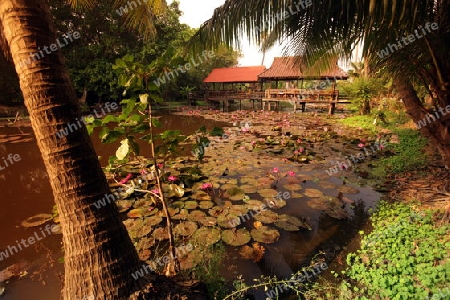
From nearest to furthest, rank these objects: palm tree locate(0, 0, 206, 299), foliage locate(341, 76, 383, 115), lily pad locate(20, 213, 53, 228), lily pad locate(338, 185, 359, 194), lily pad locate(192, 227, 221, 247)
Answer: palm tree locate(0, 0, 206, 299)
lily pad locate(192, 227, 221, 247)
lily pad locate(20, 213, 53, 228)
lily pad locate(338, 185, 359, 194)
foliage locate(341, 76, 383, 115)

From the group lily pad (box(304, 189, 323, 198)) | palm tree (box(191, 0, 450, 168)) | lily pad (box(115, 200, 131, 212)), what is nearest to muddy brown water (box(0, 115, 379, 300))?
lily pad (box(304, 189, 323, 198))

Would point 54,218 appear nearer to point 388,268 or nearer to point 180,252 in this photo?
point 180,252

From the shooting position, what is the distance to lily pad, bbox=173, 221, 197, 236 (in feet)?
10.7

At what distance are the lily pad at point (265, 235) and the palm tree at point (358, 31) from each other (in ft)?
8.19

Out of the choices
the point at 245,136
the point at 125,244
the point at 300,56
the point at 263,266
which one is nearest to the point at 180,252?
the point at 263,266

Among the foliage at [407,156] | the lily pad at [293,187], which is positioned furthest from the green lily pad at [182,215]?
the foliage at [407,156]

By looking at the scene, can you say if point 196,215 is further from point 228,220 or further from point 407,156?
point 407,156

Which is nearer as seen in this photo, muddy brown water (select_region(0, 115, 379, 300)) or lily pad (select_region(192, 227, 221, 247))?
muddy brown water (select_region(0, 115, 379, 300))

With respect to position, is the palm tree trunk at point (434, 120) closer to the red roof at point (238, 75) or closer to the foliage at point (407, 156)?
the foliage at point (407, 156)

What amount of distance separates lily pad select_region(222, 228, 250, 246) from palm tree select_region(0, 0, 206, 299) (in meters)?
1.42

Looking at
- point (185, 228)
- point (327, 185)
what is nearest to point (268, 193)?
point (327, 185)

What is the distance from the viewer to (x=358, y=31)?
2676 mm

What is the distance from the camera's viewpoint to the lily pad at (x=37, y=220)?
140 inches

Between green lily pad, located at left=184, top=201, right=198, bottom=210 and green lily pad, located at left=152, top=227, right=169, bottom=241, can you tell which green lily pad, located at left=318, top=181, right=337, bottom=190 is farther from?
green lily pad, located at left=152, top=227, right=169, bottom=241
